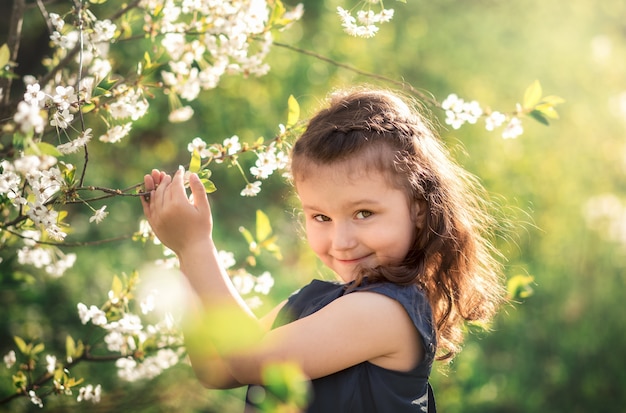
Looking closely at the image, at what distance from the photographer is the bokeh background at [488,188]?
381 centimetres

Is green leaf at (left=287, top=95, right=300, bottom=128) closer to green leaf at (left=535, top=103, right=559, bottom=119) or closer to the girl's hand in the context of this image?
the girl's hand

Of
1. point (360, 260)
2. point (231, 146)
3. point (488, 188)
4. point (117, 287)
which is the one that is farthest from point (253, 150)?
point (488, 188)

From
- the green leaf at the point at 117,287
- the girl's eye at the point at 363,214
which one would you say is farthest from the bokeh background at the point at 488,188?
the girl's eye at the point at 363,214

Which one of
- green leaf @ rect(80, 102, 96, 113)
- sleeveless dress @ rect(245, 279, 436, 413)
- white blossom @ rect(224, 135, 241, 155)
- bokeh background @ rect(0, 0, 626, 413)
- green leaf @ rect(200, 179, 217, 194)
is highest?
green leaf @ rect(80, 102, 96, 113)

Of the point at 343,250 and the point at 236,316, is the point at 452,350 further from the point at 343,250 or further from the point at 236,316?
the point at 236,316

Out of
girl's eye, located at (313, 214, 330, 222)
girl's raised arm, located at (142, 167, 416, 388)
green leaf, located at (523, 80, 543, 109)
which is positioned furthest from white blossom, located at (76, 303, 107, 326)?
green leaf, located at (523, 80, 543, 109)

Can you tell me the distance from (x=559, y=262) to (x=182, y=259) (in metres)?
3.67

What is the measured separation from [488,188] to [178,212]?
11.5 ft

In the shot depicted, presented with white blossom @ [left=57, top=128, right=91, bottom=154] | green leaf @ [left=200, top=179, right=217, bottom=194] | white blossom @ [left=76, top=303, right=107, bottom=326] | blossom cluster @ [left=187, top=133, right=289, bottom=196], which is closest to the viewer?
white blossom @ [left=57, top=128, right=91, bottom=154]

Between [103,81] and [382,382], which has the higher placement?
[103,81]

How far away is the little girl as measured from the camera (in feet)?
5.04

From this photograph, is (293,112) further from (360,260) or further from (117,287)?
(117,287)

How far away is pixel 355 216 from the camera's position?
1.63 metres

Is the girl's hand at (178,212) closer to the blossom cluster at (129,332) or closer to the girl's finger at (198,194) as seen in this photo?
the girl's finger at (198,194)
